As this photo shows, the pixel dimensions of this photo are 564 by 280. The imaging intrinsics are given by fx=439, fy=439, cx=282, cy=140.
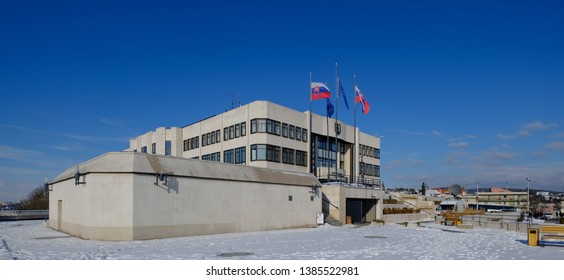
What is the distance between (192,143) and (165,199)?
31.2 metres

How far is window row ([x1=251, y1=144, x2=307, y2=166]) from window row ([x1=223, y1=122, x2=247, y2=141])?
268 cm

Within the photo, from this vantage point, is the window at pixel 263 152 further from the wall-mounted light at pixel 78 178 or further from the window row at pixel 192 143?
the wall-mounted light at pixel 78 178

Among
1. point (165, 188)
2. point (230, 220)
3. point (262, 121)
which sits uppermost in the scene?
point (262, 121)

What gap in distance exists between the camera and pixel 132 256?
18.8m

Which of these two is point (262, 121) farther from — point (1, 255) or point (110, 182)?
point (1, 255)

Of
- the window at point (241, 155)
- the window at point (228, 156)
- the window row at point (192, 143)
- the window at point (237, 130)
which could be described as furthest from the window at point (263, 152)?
the window row at point (192, 143)

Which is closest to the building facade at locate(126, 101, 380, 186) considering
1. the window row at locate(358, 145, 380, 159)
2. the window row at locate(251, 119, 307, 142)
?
the window row at locate(251, 119, 307, 142)

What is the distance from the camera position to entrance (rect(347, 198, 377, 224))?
5133 centimetres

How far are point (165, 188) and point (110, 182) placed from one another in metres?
3.46

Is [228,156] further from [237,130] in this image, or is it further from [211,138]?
[211,138]

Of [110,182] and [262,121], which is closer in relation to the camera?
[110,182]

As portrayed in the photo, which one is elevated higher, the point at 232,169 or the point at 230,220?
the point at 232,169
